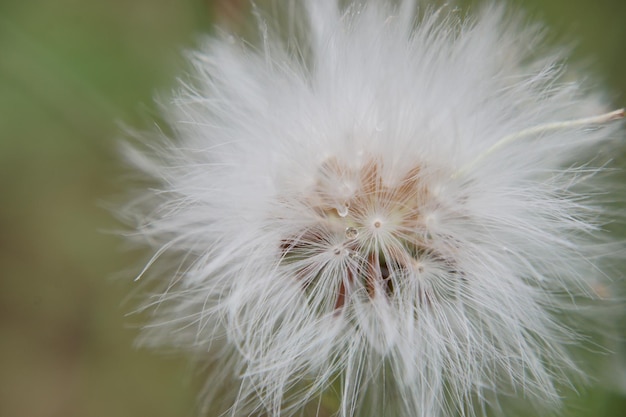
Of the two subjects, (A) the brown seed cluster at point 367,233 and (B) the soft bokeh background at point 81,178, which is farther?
(B) the soft bokeh background at point 81,178

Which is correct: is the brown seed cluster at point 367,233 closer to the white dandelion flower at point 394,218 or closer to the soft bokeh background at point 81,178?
the white dandelion flower at point 394,218

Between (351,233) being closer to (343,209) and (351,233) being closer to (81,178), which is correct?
(343,209)

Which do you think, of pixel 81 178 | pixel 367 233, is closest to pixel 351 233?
pixel 367 233

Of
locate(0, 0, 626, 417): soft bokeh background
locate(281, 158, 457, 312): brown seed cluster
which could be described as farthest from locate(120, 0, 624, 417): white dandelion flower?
locate(0, 0, 626, 417): soft bokeh background

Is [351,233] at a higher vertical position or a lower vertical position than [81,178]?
lower

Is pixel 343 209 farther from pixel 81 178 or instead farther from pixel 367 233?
pixel 81 178

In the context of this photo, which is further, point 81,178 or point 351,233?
point 81,178

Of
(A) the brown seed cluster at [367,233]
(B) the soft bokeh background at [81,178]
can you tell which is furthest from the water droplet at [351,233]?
(B) the soft bokeh background at [81,178]
